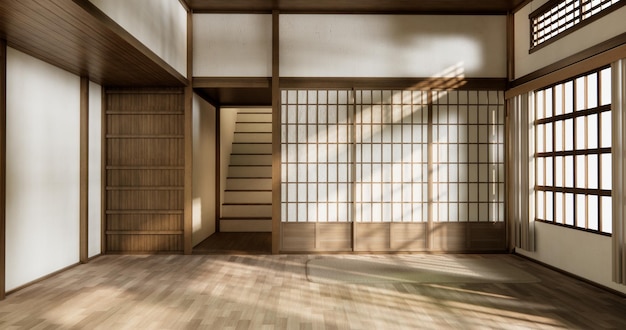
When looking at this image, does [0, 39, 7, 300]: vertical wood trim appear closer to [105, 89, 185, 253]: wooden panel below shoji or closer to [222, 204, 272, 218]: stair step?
[105, 89, 185, 253]: wooden panel below shoji

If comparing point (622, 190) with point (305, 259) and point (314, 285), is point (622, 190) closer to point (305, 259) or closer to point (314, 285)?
point (314, 285)

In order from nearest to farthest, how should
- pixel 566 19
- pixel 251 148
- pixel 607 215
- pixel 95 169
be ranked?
pixel 607 215 < pixel 566 19 < pixel 95 169 < pixel 251 148

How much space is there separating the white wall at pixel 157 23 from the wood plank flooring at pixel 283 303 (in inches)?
86.2

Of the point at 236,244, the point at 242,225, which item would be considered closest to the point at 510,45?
the point at 236,244

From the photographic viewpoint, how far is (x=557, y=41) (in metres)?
4.56

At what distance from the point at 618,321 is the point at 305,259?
120 inches

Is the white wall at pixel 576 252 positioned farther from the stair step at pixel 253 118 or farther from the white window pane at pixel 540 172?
the stair step at pixel 253 118

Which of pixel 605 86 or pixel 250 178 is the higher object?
pixel 605 86

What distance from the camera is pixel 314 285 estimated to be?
4.00 meters

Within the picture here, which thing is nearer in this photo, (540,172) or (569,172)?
(569,172)

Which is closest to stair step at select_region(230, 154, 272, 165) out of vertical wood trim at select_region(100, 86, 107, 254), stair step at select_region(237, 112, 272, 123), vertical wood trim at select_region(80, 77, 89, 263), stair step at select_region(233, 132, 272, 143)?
stair step at select_region(233, 132, 272, 143)

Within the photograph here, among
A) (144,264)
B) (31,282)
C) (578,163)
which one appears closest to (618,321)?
(578,163)

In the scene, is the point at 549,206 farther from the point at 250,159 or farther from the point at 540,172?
the point at 250,159

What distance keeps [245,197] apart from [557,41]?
508 centimetres
